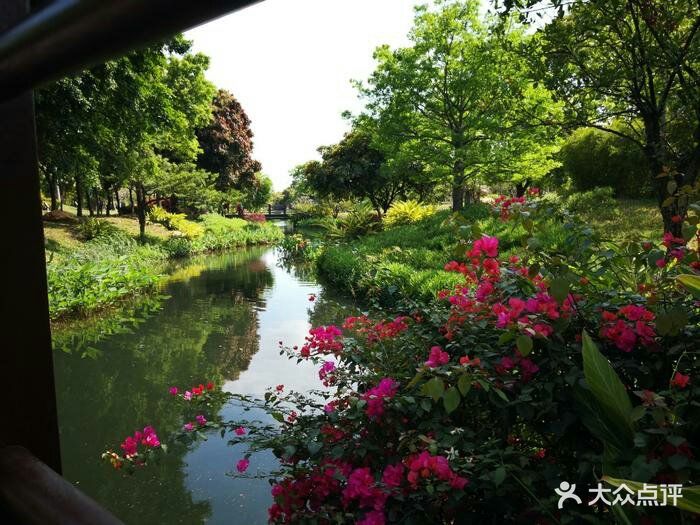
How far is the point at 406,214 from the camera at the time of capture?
15461mm

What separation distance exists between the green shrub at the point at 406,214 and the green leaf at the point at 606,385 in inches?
554

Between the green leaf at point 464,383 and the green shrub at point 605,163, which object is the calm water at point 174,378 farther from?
the green shrub at point 605,163

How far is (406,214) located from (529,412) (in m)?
14.3

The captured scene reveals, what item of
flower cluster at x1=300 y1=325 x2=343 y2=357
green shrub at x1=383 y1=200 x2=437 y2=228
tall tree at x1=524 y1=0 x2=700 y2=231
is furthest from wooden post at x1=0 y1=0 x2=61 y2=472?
green shrub at x1=383 y1=200 x2=437 y2=228

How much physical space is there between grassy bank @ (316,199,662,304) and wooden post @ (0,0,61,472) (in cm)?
570

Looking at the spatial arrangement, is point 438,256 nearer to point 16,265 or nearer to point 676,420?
point 676,420

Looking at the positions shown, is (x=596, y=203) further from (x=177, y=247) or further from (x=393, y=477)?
(x=177, y=247)

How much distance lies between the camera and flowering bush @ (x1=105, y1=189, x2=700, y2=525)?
115 centimetres

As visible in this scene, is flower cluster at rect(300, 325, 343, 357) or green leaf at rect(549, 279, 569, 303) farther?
flower cluster at rect(300, 325, 343, 357)

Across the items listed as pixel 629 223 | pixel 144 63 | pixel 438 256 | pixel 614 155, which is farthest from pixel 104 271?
pixel 614 155

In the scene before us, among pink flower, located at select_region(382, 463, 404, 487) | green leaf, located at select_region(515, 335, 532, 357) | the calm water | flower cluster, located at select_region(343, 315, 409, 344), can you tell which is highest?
green leaf, located at select_region(515, 335, 532, 357)

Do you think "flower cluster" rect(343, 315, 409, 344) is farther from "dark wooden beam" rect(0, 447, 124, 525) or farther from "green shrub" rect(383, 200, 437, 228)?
"green shrub" rect(383, 200, 437, 228)

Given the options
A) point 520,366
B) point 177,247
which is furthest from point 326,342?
point 177,247

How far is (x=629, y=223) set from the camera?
9.53m
